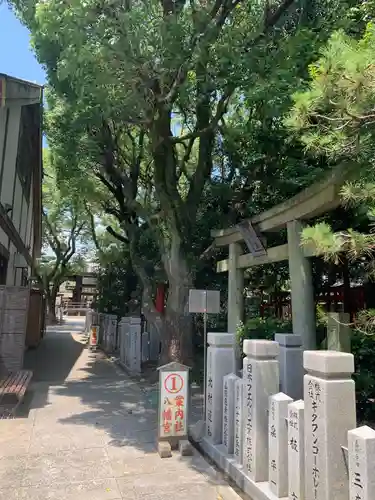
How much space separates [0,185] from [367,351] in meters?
9.31

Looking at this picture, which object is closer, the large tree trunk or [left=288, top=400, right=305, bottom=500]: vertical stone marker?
[left=288, top=400, right=305, bottom=500]: vertical stone marker

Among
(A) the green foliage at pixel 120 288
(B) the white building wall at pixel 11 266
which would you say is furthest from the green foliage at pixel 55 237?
(B) the white building wall at pixel 11 266

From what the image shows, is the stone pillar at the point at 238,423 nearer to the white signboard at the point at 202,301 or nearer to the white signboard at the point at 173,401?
the white signboard at the point at 173,401

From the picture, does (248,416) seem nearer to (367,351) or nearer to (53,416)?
(367,351)

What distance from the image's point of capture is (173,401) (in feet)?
20.2

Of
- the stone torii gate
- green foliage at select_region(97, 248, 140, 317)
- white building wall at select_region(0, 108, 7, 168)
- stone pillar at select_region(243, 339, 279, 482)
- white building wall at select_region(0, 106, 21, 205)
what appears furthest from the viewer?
green foliage at select_region(97, 248, 140, 317)

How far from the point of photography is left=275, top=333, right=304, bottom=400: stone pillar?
235 inches

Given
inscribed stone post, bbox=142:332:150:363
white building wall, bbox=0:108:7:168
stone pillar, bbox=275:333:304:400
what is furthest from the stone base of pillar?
white building wall, bbox=0:108:7:168

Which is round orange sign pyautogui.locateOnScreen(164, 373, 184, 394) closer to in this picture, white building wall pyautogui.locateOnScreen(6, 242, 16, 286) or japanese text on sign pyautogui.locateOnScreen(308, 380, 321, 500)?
japanese text on sign pyautogui.locateOnScreen(308, 380, 321, 500)

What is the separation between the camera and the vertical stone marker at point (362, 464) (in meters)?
3.10

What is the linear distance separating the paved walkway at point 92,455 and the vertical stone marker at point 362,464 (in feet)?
6.60

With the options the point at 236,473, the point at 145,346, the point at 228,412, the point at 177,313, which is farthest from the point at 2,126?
the point at 236,473

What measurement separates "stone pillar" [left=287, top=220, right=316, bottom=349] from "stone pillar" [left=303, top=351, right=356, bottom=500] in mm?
3838

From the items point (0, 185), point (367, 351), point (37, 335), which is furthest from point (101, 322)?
point (367, 351)
